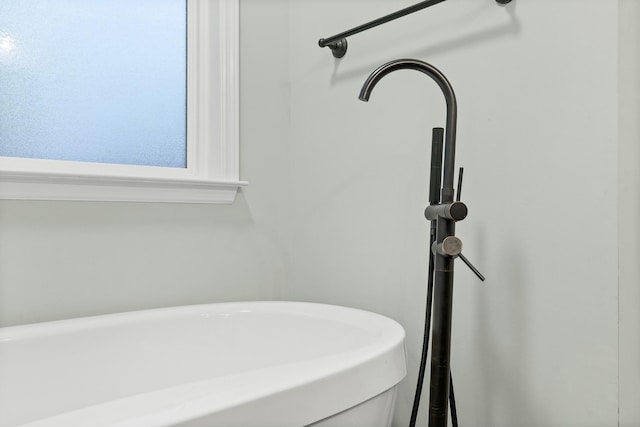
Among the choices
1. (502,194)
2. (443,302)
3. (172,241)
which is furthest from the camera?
(172,241)

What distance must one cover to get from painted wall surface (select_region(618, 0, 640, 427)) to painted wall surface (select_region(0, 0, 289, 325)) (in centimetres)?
111

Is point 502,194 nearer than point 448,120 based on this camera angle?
No

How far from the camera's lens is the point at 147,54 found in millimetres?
1521

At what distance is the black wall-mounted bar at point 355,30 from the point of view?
3.97 feet

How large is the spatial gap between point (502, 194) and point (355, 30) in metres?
0.64

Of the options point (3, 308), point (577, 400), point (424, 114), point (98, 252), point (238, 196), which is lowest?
point (577, 400)

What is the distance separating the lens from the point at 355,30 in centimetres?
139

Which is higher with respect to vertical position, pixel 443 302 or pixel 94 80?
pixel 94 80

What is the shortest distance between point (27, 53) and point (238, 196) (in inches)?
28.5

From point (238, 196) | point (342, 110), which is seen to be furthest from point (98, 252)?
point (342, 110)

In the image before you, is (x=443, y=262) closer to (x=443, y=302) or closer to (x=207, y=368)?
(x=443, y=302)

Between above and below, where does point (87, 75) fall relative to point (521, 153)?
above

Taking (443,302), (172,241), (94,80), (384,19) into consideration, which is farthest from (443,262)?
(94,80)

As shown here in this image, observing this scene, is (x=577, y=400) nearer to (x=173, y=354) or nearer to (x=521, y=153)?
(x=521, y=153)
